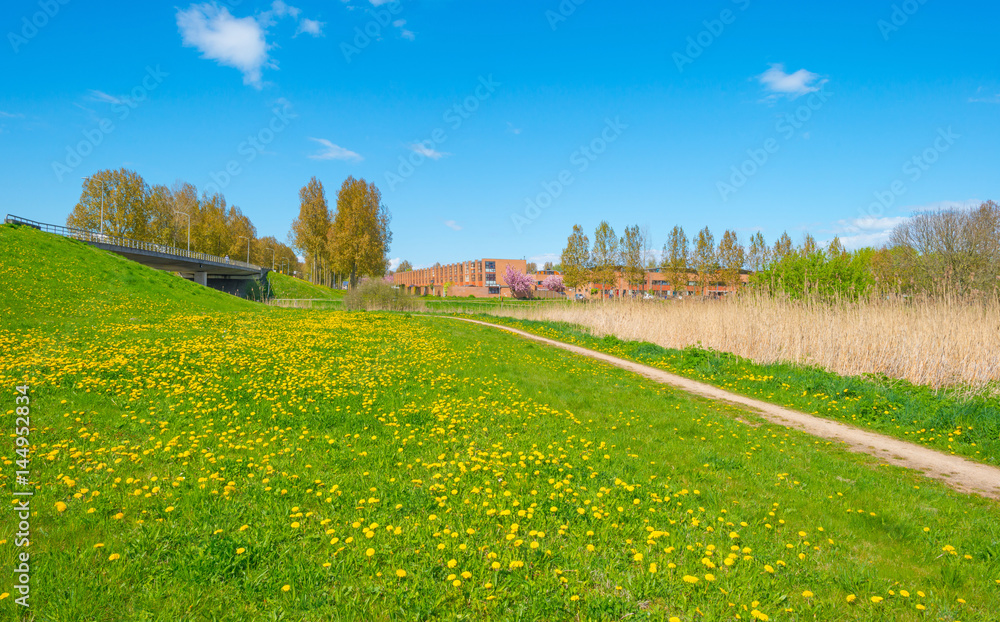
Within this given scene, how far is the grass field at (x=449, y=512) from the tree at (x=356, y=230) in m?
48.9

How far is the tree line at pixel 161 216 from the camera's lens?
2277 inches

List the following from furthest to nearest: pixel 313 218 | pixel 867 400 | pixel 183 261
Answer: pixel 313 218, pixel 183 261, pixel 867 400

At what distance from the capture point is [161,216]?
66.4 metres

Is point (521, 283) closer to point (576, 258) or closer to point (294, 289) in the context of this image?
point (576, 258)

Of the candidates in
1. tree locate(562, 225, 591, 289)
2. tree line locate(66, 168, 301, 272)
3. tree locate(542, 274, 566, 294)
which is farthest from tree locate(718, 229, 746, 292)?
tree line locate(66, 168, 301, 272)

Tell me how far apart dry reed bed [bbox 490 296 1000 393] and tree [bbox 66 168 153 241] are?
225 ft

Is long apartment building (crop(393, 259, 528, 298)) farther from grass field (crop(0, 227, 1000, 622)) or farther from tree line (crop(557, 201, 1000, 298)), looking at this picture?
grass field (crop(0, 227, 1000, 622))

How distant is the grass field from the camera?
3.55 metres

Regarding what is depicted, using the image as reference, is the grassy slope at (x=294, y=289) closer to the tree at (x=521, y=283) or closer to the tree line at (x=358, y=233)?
the tree line at (x=358, y=233)

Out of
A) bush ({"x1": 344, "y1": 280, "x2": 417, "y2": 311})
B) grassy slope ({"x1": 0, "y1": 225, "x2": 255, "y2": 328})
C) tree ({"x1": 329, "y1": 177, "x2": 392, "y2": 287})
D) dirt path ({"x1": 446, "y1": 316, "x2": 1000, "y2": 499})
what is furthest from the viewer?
tree ({"x1": 329, "y1": 177, "x2": 392, "y2": 287})

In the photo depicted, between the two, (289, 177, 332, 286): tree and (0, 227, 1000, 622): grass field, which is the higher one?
(289, 177, 332, 286): tree

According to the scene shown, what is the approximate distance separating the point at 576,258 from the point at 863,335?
53106mm

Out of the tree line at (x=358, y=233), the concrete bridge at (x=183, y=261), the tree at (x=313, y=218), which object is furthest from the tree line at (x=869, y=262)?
the concrete bridge at (x=183, y=261)

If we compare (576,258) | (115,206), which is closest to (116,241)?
(115,206)
